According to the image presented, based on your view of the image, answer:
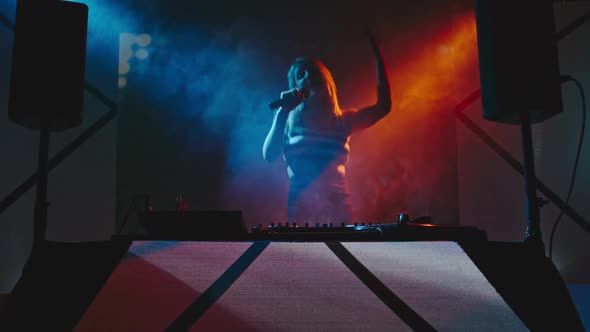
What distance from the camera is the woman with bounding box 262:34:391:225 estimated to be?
2.25 metres

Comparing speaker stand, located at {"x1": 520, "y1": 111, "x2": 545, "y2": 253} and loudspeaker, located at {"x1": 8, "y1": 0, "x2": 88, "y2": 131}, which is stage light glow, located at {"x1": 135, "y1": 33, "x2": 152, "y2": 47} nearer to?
loudspeaker, located at {"x1": 8, "y1": 0, "x2": 88, "y2": 131}

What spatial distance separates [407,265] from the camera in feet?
2.87

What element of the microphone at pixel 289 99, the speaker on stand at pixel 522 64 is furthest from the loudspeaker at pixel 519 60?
the microphone at pixel 289 99

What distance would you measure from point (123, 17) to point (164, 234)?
6.93ft

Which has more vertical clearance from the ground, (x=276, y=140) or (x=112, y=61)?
(x=112, y=61)

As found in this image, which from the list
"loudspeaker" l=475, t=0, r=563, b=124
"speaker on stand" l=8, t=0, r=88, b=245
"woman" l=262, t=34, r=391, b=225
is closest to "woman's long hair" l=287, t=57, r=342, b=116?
"woman" l=262, t=34, r=391, b=225

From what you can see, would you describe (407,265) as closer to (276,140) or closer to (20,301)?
(20,301)

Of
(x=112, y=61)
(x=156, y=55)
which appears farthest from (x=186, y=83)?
(x=112, y=61)

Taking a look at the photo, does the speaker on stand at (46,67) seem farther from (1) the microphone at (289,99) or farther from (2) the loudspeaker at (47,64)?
(1) the microphone at (289,99)

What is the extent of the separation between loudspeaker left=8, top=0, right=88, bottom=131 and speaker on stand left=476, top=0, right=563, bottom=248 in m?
0.96

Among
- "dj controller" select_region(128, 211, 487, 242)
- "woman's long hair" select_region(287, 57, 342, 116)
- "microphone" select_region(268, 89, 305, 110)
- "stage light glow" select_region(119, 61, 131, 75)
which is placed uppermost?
"stage light glow" select_region(119, 61, 131, 75)

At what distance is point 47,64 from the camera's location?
3.77ft

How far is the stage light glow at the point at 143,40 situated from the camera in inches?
110

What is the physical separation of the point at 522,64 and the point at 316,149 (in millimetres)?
1228
